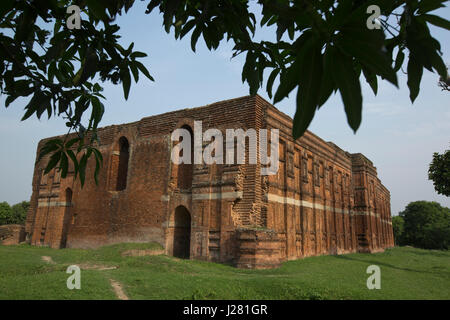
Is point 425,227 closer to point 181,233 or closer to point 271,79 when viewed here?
point 181,233

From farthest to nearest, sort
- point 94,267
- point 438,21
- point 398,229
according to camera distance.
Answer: point 398,229, point 94,267, point 438,21

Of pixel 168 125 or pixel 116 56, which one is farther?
pixel 168 125

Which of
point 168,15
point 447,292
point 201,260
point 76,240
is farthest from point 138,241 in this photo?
point 168,15

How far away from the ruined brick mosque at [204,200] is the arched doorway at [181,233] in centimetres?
5

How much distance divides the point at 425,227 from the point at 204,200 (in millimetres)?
42470

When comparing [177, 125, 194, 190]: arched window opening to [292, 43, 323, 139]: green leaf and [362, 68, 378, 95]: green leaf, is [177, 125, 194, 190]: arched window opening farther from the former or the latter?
[292, 43, 323, 139]: green leaf

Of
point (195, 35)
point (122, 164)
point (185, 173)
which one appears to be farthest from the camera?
point (122, 164)

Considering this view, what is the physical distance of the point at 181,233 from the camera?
14586 mm

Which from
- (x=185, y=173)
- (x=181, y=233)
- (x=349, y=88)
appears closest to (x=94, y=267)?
(x=181, y=233)

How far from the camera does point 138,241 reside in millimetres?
14805

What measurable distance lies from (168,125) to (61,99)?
13.3 meters

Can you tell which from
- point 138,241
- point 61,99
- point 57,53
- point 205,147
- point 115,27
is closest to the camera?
point 57,53
